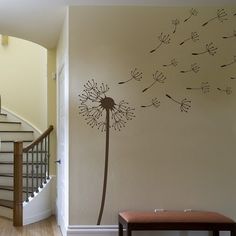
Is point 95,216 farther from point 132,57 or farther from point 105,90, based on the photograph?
point 132,57

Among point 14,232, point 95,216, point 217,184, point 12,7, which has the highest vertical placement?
point 12,7

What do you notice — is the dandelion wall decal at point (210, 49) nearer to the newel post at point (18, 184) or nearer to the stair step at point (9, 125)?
the newel post at point (18, 184)

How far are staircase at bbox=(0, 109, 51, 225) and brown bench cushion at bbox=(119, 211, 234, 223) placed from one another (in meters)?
2.08

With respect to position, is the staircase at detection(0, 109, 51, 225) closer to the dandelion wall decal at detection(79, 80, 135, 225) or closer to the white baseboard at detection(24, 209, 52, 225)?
the white baseboard at detection(24, 209, 52, 225)

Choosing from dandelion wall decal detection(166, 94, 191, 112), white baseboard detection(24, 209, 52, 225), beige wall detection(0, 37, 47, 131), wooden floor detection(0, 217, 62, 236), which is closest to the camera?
dandelion wall decal detection(166, 94, 191, 112)

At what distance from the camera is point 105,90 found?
4.17 meters

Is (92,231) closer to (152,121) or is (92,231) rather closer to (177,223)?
(177,223)

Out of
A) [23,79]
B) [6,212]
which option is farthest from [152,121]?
[23,79]

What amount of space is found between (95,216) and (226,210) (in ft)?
4.34

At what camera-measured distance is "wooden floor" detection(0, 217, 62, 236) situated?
4918mm

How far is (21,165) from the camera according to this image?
17.7 ft

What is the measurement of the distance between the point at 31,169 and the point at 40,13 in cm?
241

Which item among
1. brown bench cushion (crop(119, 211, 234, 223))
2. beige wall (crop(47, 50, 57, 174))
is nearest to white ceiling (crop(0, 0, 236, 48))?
beige wall (crop(47, 50, 57, 174))

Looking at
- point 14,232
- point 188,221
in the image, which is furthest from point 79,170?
point 14,232
